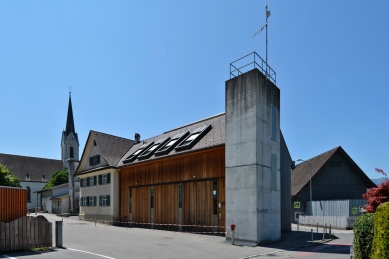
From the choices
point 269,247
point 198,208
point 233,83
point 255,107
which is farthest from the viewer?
point 198,208

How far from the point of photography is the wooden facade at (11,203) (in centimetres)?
1497

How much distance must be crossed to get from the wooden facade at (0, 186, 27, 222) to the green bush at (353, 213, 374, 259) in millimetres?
13291

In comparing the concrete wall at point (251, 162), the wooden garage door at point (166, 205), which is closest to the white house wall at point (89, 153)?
the wooden garage door at point (166, 205)

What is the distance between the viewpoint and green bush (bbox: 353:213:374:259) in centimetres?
995

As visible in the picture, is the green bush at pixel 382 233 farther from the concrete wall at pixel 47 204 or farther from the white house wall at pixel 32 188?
the white house wall at pixel 32 188

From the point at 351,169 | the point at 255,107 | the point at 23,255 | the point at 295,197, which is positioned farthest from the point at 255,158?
the point at 351,169

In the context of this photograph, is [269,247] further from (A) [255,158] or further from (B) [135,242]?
(B) [135,242]

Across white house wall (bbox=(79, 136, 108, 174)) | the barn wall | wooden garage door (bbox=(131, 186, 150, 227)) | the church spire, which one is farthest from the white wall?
the church spire

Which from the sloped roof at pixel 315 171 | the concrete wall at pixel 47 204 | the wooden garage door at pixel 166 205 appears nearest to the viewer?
the wooden garage door at pixel 166 205

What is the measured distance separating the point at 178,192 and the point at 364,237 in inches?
698

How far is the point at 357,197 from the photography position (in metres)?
41.1

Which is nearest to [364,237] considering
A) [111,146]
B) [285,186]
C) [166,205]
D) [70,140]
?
[285,186]

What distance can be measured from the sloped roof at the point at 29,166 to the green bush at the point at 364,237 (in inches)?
3111

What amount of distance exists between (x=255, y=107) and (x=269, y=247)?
7349 mm
